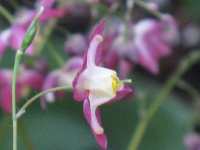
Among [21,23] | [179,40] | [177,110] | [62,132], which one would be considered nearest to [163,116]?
[177,110]

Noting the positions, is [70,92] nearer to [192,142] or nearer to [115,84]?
[192,142]

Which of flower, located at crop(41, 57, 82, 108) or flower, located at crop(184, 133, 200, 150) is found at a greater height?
flower, located at crop(41, 57, 82, 108)

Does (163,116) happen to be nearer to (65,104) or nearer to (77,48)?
(65,104)

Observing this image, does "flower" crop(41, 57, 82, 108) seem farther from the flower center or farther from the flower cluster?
the flower center

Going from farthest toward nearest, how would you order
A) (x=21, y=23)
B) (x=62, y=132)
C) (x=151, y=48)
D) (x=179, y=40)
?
(x=179, y=40) < (x=62, y=132) < (x=151, y=48) < (x=21, y=23)

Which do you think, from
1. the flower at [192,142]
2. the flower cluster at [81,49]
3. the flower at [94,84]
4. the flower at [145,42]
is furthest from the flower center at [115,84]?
the flower at [192,142]

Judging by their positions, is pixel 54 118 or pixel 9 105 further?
pixel 54 118

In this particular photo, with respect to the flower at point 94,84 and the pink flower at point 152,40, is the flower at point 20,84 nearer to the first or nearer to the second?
the pink flower at point 152,40

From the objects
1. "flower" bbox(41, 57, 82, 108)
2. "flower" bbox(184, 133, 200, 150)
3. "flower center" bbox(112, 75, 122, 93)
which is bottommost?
"flower" bbox(184, 133, 200, 150)

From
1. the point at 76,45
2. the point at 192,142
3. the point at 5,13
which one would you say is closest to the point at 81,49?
the point at 76,45

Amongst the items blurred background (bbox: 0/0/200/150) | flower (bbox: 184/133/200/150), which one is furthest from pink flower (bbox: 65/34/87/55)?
flower (bbox: 184/133/200/150)
